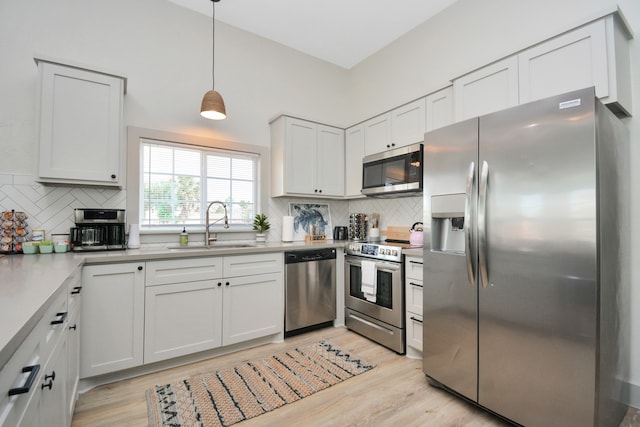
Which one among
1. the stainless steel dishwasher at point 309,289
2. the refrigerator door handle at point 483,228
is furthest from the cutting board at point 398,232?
the refrigerator door handle at point 483,228

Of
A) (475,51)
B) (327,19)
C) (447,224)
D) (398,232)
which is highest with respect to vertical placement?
(327,19)

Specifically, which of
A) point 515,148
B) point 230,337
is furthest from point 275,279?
point 515,148

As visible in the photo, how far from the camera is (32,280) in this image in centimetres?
128

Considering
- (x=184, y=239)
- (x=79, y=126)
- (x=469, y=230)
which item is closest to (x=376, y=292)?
(x=469, y=230)

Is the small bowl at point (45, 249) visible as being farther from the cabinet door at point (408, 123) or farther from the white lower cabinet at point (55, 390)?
the cabinet door at point (408, 123)

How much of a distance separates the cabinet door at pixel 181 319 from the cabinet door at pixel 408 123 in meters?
2.25

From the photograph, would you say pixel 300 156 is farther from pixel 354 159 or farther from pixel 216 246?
pixel 216 246

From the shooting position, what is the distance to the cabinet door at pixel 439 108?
2619mm

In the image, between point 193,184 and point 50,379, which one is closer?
point 50,379

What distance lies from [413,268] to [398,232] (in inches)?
37.5

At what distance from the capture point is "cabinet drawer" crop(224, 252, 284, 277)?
259 centimetres

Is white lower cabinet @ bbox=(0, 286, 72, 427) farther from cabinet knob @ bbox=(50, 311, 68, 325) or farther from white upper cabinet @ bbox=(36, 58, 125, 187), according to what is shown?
white upper cabinet @ bbox=(36, 58, 125, 187)

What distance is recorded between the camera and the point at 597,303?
1.40 m

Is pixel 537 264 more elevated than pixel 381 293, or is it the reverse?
pixel 537 264
